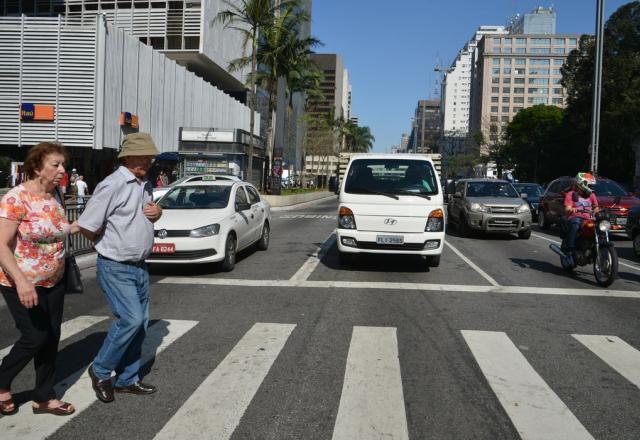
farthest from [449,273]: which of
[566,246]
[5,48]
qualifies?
[5,48]

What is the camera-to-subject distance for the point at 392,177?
10.4 metres

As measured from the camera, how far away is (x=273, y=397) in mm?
4168

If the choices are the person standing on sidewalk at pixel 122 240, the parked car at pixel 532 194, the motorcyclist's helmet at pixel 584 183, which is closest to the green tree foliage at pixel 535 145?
the parked car at pixel 532 194

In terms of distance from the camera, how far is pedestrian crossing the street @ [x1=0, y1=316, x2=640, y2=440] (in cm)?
367

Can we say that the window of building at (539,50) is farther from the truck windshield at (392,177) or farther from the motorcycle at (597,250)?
the motorcycle at (597,250)

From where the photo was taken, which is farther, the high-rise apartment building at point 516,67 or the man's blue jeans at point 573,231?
the high-rise apartment building at point 516,67

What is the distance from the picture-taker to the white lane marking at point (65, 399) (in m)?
3.59

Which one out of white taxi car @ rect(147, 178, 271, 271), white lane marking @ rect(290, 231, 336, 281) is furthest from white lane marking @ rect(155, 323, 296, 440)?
white taxi car @ rect(147, 178, 271, 271)

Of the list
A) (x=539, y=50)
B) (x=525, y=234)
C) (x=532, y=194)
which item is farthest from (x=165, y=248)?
(x=539, y=50)

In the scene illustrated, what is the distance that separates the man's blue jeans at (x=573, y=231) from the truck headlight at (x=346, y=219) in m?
3.68

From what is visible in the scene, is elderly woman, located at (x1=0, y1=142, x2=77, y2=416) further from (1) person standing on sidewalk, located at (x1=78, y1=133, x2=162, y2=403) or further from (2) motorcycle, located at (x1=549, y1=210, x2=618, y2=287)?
(2) motorcycle, located at (x1=549, y1=210, x2=618, y2=287)

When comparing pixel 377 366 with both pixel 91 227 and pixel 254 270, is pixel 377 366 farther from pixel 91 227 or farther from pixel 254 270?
pixel 254 270

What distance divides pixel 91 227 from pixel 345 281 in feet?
18.6

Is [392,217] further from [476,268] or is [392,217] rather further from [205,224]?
[205,224]
